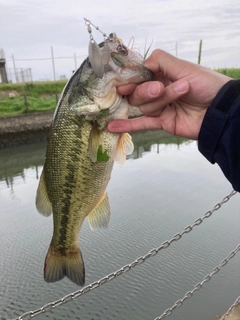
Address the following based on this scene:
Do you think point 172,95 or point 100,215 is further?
point 100,215

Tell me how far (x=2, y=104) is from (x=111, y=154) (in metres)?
14.7

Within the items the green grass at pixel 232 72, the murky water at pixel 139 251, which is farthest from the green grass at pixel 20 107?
the green grass at pixel 232 72

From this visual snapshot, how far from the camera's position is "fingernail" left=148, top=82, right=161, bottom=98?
1287 millimetres

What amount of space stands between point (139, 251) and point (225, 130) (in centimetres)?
428

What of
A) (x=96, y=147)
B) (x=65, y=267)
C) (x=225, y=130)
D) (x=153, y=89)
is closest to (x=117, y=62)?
(x=153, y=89)

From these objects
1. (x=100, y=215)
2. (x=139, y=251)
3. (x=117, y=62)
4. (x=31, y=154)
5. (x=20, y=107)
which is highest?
(x=117, y=62)

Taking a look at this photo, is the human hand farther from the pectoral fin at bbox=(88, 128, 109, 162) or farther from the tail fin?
the tail fin

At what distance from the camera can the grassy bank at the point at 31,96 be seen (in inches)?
582

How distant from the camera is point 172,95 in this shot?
1.36 metres

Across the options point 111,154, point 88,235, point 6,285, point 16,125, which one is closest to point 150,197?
point 88,235

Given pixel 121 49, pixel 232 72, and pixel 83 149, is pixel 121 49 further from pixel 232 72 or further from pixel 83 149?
pixel 232 72

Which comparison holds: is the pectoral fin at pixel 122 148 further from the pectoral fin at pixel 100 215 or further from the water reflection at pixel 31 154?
the water reflection at pixel 31 154

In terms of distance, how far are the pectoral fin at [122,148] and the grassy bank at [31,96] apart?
44.4 ft

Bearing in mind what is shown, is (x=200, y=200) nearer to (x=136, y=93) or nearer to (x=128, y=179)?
(x=128, y=179)
